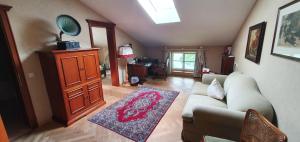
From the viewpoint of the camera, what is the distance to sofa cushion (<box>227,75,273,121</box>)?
150 cm

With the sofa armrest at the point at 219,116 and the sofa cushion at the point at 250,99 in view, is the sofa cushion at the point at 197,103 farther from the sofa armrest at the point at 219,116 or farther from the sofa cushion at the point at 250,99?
the sofa cushion at the point at 250,99

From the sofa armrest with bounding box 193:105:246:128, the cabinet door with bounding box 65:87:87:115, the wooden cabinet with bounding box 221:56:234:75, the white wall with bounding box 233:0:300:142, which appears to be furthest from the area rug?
the white wall with bounding box 233:0:300:142

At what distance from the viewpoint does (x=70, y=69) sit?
7.97ft

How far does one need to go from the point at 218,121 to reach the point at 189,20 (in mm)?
2497

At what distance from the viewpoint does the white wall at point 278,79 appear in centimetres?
117

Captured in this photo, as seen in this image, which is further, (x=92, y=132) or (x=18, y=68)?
(x=92, y=132)

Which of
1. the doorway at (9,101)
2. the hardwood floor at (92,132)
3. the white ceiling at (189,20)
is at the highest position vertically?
the white ceiling at (189,20)

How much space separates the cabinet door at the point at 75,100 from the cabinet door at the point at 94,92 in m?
0.15

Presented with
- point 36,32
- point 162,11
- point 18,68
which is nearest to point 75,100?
point 18,68

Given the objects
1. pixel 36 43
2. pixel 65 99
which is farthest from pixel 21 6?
pixel 65 99

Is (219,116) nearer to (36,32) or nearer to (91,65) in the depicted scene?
(91,65)

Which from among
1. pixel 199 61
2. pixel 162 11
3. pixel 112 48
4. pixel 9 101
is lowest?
pixel 9 101

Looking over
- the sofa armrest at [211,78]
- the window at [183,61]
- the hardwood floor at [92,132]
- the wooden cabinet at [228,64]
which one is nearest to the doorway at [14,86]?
the hardwood floor at [92,132]

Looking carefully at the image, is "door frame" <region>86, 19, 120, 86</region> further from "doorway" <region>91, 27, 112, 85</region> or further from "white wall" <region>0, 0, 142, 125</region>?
"white wall" <region>0, 0, 142, 125</region>
